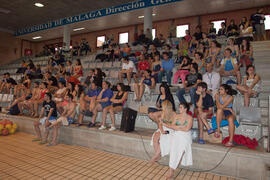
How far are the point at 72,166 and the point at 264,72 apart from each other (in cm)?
622

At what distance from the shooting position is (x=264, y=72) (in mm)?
6156

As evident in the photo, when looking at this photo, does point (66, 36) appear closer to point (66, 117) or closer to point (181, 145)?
point (66, 117)

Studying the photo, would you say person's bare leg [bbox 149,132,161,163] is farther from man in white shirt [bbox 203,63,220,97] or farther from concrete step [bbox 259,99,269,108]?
concrete step [bbox 259,99,269,108]

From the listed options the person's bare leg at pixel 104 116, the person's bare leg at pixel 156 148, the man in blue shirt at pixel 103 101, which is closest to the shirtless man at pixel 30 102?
the man in blue shirt at pixel 103 101

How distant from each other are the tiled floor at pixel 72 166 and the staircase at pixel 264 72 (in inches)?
71.0

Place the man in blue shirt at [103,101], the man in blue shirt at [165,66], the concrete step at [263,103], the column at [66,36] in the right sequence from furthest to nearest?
1. the column at [66,36]
2. the man in blue shirt at [165,66]
3. the man in blue shirt at [103,101]
4. the concrete step at [263,103]

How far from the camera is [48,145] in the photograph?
5.08 m

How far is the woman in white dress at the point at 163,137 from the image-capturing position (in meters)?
3.74

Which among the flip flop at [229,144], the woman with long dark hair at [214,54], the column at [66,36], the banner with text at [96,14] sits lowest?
the flip flop at [229,144]

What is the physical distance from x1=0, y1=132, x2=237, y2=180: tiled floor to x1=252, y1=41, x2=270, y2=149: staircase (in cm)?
180

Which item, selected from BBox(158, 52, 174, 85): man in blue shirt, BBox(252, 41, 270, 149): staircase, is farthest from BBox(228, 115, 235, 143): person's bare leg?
BBox(158, 52, 174, 85): man in blue shirt

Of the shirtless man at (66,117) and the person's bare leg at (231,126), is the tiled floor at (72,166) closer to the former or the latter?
the shirtless man at (66,117)

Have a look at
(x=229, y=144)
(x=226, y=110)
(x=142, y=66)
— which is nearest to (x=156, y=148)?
(x=229, y=144)

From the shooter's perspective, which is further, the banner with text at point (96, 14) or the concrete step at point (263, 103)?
the banner with text at point (96, 14)
